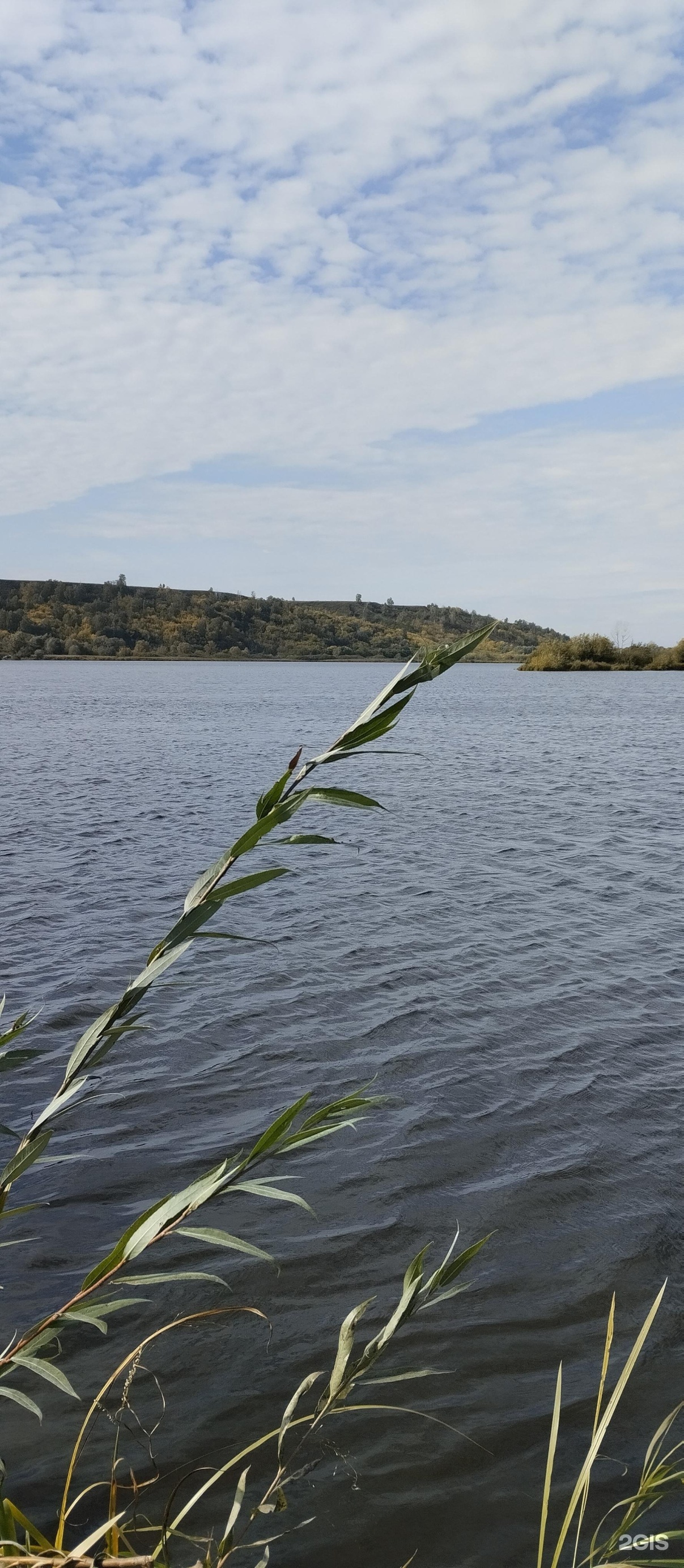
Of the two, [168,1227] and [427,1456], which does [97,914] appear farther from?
[168,1227]

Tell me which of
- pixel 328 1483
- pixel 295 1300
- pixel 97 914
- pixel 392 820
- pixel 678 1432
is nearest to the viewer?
pixel 328 1483

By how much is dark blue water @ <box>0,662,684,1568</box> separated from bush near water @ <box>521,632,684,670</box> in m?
90.2

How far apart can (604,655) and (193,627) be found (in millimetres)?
67771

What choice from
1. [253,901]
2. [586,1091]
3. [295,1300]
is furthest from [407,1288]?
[253,901]

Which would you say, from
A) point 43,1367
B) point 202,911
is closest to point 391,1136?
point 43,1367

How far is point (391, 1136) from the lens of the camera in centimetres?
583

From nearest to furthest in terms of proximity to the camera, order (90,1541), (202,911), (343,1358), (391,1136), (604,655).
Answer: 1. (202,911)
2. (90,1541)
3. (343,1358)
4. (391,1136)
5. (604,655)

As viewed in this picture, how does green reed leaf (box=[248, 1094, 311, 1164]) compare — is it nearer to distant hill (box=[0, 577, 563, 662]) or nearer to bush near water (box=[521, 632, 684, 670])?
bush near water (box=[521, 632, 684, 670])

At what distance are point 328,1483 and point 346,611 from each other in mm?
177373

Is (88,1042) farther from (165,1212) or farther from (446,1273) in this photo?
(446,1273)

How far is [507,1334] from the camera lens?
407 cm

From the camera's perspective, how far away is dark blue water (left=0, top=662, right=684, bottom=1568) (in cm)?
347

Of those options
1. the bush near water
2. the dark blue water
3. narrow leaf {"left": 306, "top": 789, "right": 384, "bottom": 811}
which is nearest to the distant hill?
the bush near water

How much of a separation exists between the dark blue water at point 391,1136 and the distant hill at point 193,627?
121308 millimetres
